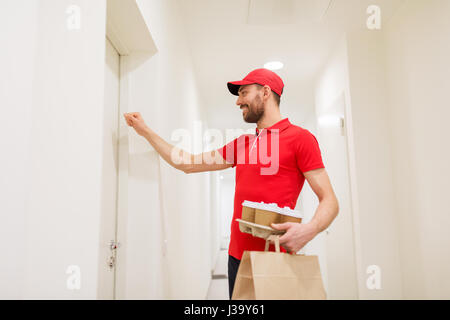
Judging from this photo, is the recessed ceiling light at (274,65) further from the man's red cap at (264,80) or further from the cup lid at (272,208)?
the cup lid at (272,208)

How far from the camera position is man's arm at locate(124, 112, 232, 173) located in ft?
4.06

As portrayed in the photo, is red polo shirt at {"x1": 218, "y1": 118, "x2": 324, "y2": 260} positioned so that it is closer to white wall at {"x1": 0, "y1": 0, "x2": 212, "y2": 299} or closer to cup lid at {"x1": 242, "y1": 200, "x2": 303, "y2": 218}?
cup lid at {"x1": 242, "y1": 200, "x2": 303, "y2": 218}

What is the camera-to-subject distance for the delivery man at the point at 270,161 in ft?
3.44

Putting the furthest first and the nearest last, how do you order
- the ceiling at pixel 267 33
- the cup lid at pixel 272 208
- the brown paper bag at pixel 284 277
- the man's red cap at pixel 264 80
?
1. the ceiling at pixel 267 33
2. the man's red cap at pixel 264 80
3. the cup lid at pixel 272 208
4. the brown paper bag at pixel 284 277

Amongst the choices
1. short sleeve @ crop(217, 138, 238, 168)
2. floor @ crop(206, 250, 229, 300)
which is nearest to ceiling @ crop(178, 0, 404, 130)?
short sleeve @ crop(217, 138, 238, 168)

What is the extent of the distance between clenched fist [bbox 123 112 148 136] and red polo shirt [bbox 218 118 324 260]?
1.40 ft

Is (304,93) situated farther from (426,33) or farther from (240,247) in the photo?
(240,247)

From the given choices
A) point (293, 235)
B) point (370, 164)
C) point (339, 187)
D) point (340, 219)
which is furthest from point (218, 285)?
point (293, 235)

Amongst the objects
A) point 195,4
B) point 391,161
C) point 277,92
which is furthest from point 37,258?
point 391,161

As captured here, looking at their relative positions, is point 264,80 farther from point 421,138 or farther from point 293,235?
point 421,138

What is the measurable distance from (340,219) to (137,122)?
1.98m

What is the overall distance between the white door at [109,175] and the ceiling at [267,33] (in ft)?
3.70

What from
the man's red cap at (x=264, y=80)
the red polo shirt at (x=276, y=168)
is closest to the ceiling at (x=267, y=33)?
the man's red cap at (x=264, y=80)

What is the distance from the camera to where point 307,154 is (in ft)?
3.58
